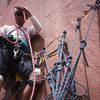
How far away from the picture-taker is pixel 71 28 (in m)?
1.32

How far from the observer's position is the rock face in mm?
1007

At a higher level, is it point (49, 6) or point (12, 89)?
point (49, 6)

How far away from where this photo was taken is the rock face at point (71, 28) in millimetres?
1007

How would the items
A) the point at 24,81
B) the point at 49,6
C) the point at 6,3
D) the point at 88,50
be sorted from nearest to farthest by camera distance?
the point at 88,50
the point at 24,81
the point at 49,6
the point at 6,3

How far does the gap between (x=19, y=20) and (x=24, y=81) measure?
2.27 feet

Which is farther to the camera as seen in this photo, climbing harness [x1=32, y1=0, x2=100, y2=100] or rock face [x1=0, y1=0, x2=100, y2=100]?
rock face [x1=0, y1=0, x2=100, y2=100]

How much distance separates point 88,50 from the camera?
1.11m

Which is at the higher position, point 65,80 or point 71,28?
point 71,28

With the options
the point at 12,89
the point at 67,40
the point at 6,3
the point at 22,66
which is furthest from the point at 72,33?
the point at 6,3

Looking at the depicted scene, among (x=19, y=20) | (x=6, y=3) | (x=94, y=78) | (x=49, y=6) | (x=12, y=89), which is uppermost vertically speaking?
(x=6, y=3)

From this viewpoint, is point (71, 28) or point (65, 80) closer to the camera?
point (65, 80)

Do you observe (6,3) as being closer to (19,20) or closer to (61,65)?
(19,20)

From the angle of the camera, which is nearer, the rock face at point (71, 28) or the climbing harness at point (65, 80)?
the climbing harness at point (65, 80)

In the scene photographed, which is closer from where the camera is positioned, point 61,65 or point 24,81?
point 61,65
